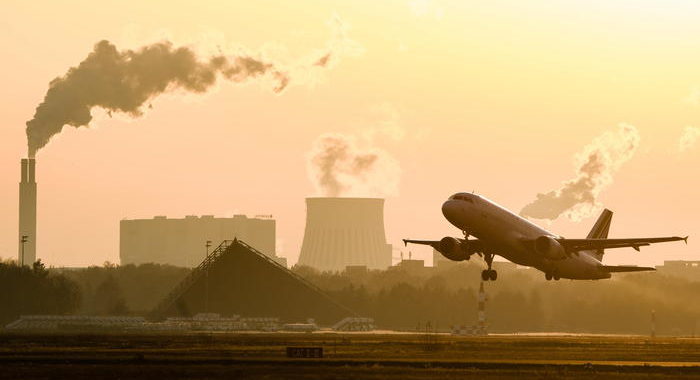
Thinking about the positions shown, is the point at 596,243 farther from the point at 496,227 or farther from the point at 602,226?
the point at 602,226

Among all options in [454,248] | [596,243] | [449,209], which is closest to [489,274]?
[454,248]

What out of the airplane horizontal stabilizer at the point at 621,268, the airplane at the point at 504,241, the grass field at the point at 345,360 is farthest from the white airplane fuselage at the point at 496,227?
the airplane horizontal stabilizer at the point at 621,268

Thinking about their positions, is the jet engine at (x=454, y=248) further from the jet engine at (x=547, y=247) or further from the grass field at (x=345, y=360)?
the grass field at (x=345, y=360)

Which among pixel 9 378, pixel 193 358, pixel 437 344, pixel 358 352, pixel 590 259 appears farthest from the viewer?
pixel 590 259

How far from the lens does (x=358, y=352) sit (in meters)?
138

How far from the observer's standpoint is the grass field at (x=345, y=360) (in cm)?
10488

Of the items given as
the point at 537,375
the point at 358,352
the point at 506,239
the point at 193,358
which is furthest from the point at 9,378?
the point at 506,239

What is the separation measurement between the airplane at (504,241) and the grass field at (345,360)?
838cm

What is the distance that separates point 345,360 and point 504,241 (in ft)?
89.8

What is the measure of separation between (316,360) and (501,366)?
564 inches

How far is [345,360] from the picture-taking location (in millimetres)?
120312

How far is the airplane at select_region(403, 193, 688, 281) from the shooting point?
457 ft

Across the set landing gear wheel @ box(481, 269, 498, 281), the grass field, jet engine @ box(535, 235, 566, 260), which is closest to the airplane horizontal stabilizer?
the grass field

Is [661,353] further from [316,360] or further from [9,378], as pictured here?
[9,378]
